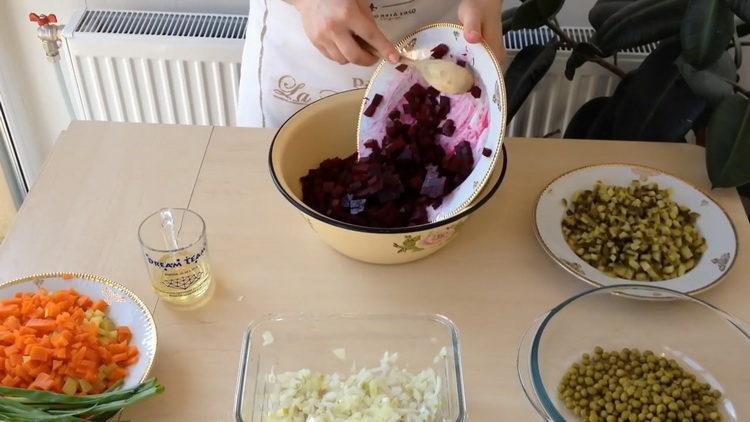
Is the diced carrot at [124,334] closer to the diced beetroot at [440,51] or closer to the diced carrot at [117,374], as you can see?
the diced carrot at [117,374]

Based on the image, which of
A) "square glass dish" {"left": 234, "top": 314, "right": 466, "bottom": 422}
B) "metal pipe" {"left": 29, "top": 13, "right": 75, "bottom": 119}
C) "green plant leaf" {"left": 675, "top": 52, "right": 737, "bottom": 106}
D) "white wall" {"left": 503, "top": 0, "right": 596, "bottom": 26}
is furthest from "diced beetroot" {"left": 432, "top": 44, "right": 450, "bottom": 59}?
"metal pipe" {"left": 29, "top": 13, "right": 75, "bottom": 119}

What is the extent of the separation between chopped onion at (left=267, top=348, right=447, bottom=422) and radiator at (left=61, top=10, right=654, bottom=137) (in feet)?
3.62

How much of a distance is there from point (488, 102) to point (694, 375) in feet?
1.43

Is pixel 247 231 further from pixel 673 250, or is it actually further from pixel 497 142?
pixel 673 250

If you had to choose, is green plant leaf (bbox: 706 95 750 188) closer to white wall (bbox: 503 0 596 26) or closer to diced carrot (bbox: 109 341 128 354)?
white wall (bbox: 503 0 596 26)

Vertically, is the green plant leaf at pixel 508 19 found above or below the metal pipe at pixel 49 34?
above

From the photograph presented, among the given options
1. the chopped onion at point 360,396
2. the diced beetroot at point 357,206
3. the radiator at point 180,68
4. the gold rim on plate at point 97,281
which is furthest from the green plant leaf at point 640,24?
the gold rim on plate at point 97,281

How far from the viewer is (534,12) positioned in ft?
4.99

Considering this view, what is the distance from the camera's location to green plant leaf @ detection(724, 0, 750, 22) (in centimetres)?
123

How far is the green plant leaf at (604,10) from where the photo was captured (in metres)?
1.59

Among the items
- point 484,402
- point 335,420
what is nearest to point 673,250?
point 484,402

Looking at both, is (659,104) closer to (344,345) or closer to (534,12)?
(534,12)

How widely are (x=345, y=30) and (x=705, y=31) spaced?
70cm

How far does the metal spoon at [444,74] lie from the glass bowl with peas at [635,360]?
322 mm
